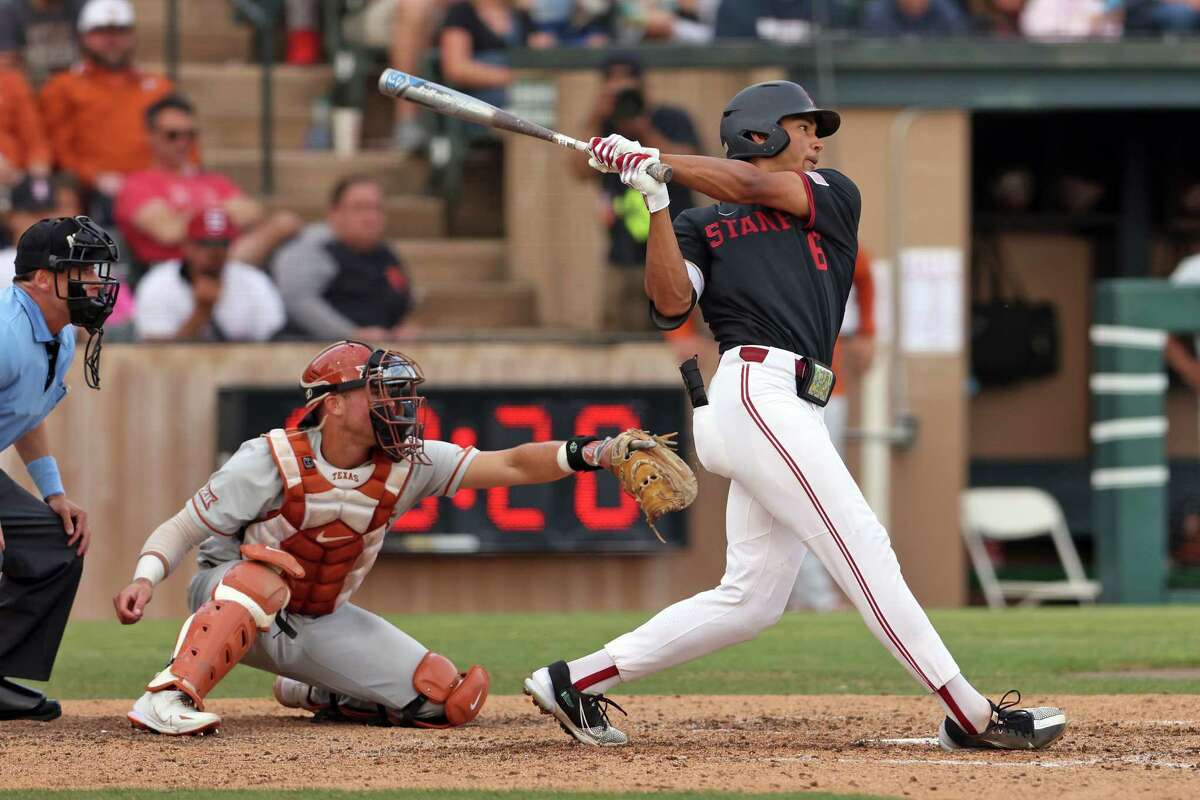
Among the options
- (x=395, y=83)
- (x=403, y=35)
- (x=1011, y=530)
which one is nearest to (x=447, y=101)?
(x=395, y=83)

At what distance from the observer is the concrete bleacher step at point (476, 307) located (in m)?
12.1

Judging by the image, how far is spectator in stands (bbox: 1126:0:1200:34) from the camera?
1260 centimetres

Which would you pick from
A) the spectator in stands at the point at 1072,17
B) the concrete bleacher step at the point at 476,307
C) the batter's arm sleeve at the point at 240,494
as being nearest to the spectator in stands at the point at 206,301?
the concrete bleacher step at the point at 476,307

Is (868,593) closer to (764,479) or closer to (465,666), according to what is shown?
(764,479)

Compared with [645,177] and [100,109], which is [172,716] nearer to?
[645,177]

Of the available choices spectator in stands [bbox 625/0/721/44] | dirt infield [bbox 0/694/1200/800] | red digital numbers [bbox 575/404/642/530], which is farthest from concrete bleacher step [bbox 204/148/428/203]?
dirt infield [bbox 0/694/1200/800]

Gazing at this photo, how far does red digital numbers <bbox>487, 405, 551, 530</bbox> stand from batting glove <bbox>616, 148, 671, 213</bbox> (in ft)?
17.9

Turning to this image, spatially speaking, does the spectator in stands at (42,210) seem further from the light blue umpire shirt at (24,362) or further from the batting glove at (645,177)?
the batting glove at (645,177)

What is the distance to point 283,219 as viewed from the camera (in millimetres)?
11273

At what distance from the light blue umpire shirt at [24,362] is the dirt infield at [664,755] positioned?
910 millimetres

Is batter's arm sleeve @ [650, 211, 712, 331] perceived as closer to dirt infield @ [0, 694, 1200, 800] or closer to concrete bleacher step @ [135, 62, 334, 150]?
dirt infield @ [0, 694, 1200, 800]

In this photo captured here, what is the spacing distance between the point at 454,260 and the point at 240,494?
6.91 m

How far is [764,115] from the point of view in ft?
17.9

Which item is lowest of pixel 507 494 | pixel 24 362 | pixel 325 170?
pixel 507 494
